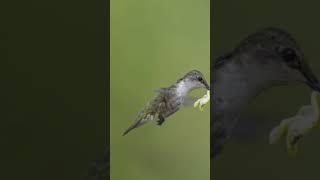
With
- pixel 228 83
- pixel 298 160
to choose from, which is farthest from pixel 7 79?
pixel 298 160

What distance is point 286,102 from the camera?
186 cm

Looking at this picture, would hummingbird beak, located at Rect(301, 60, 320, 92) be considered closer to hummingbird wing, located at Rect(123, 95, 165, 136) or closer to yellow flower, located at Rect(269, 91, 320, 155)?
yellow flower, located at Rect(269, 91, 320, 155)

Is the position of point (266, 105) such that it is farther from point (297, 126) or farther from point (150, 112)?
point (150, 112)

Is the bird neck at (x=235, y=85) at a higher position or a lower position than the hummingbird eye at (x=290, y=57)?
lower

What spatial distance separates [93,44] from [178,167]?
43.2 inches

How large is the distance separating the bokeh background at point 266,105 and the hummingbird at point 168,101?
14.8 inches

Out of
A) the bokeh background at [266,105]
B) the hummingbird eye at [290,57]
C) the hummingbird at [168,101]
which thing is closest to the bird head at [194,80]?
the hummingbird at [168,101]

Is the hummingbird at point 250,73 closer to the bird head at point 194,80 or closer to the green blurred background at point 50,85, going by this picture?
the bird head at point 194,80

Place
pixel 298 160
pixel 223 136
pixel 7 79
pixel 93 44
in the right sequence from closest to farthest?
pixel 7 79 < pixel 93 44 < pixel 298 160 < pixel 223 136

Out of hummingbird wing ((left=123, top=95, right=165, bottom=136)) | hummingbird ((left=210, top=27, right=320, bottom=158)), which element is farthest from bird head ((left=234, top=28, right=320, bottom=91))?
hummingbird wing ((left=123, top=95, right=165, bottom=136))

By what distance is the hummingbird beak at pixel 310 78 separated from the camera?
70.8 inches

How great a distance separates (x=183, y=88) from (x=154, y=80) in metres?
0.18

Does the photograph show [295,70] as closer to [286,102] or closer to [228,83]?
[286,102]

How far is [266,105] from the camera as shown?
190 cm
